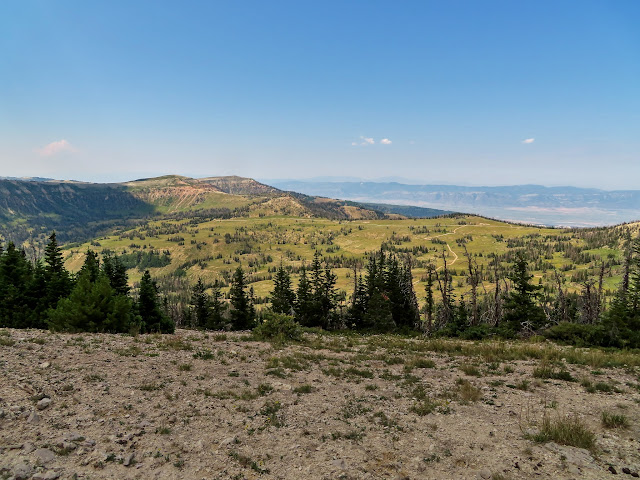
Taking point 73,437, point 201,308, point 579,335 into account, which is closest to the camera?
point 73,437

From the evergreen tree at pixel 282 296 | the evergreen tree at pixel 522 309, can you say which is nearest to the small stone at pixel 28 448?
the evergreen tree at pixel 522 309

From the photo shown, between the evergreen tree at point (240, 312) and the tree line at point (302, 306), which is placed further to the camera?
the evergreen tree at point (240, 312)

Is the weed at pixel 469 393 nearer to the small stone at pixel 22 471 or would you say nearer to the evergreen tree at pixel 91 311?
the small stone at pixel 22 471

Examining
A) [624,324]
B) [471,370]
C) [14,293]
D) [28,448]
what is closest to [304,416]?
[28,448]

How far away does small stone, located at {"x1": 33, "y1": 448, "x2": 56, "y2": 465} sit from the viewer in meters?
8.19

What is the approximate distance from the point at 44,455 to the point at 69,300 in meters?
23.6

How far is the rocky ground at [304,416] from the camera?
8602mm

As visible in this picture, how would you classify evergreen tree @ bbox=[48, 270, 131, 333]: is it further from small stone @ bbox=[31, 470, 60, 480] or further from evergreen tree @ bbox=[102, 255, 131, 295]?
evergreen tree @ bbox=[102, 255, 131, 295]

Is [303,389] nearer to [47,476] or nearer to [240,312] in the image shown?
[47,476]

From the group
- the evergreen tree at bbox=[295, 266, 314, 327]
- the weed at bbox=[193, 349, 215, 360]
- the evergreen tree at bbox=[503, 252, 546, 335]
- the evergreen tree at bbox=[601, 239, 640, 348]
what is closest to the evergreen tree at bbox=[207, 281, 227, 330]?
the evergreen tree at bbox=[295, 266, 314, 327]

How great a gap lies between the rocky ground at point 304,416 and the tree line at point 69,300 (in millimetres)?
6928

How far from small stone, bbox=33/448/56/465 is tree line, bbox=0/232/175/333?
804 inches

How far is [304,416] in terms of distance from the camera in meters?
11.9

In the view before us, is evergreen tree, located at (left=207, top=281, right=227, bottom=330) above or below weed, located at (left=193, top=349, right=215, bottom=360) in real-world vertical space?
below
